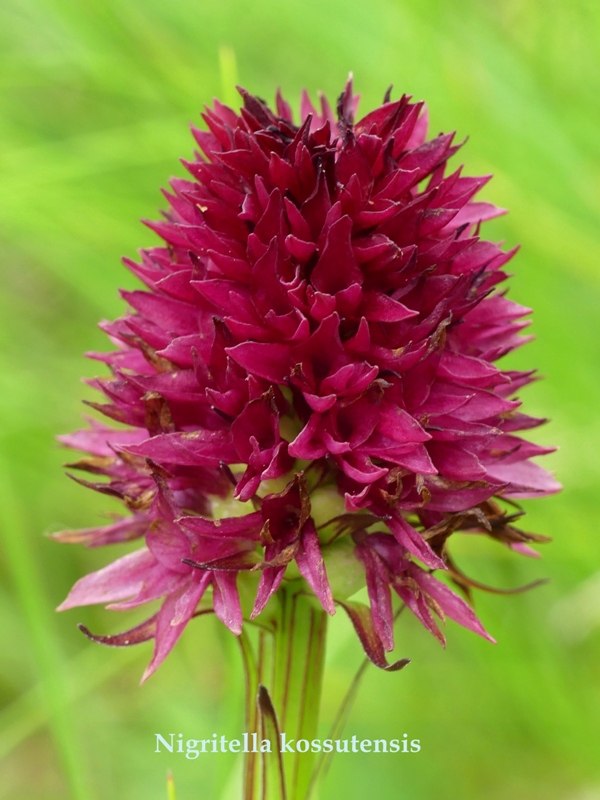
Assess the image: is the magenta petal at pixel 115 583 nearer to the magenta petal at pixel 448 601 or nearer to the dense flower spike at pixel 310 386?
the dense flower spike at pixel 310 386

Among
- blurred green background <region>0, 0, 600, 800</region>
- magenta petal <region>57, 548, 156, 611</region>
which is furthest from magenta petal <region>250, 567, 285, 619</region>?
blurred green background <region>0, 0, 600, 800</region>

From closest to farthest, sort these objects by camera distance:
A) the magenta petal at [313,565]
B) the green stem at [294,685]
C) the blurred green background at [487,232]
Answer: the magenta petal at [313,565], the green stem at [294,685], the blurred green background at [487,232]

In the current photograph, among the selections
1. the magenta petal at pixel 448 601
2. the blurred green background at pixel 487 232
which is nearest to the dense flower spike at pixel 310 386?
the magenta petal at pixel 448 601

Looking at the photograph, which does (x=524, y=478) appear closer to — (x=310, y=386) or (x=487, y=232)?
(x=310, y=386)

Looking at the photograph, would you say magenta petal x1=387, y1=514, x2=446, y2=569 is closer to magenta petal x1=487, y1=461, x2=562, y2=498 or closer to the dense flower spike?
the dense flower spike

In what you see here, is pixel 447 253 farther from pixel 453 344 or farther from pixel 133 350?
pixel 133 350

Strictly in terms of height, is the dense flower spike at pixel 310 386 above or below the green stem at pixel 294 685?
above

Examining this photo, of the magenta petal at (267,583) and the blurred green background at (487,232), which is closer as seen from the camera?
the magenta petal at (267,583)

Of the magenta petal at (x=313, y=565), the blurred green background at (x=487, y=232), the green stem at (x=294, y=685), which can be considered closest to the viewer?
the magenta petal at (x=313, y=565)

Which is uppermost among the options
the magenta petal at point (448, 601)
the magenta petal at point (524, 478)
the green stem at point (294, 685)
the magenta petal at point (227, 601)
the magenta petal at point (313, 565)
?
the magenta petal at point (524, 478)
